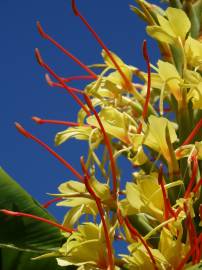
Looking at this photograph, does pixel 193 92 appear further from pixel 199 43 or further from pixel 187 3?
pixel 187 3

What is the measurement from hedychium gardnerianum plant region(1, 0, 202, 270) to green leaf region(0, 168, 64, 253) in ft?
0.07

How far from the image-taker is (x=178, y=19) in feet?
5.02

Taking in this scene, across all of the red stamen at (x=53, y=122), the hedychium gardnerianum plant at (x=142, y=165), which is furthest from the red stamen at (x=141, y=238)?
the red stamen at (x=53, y=122)

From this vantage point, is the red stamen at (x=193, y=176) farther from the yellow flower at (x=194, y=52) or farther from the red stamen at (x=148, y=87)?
the yellow flower at (x=194, y=52)

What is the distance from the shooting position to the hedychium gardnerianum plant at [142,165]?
1.32 metres

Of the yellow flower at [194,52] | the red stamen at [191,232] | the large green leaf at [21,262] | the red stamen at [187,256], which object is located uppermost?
the yellow flower at [194,52]

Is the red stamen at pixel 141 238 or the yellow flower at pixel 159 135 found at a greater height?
the yellow flower at pixel 159 135

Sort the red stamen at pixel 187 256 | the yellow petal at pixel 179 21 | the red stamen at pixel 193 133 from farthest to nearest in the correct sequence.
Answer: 1. the yellow petal at pixel 179 21
2. the red stamen at pixel 193 133
3. the red stamen at pixel 187 256

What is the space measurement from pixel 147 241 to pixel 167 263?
0.33ft

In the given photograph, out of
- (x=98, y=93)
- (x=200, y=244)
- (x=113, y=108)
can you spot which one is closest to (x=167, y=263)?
(x=200, y=244)

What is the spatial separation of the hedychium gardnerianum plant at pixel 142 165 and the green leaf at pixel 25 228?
0.9 inches

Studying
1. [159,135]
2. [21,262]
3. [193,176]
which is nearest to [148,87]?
[159,135]

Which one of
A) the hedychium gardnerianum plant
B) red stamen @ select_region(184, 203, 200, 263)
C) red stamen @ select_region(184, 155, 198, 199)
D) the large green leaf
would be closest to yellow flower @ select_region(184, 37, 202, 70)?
the hedychium gardnerianum plant

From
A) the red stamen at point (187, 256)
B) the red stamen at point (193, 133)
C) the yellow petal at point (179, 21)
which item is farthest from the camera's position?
the yellow petal at point (179, 21)
